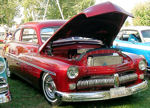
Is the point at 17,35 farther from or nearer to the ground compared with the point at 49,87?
farther from the ground

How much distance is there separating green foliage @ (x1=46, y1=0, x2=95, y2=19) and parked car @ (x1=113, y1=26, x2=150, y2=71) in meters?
25.8

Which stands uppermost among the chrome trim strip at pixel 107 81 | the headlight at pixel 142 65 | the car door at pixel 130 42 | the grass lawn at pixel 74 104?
the car door at pixel 130 42

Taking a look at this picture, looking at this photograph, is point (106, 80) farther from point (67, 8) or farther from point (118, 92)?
point (67, 8)

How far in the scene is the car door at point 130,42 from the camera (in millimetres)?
6600

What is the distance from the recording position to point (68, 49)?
458 cm

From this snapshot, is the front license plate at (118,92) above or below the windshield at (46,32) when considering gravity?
below

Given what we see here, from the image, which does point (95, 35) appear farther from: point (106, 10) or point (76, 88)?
point (76, 88)

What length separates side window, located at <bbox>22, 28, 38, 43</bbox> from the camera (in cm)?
496

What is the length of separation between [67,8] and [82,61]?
31.8 meters

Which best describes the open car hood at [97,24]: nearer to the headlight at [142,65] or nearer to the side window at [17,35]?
the headlight at [142,65]

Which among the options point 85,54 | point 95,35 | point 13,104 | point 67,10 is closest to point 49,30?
point 95,35

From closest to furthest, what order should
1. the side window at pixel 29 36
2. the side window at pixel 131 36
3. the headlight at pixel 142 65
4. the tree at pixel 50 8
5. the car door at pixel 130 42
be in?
1. the headlight at pixel 142 65
2. the side window at pixel 29 36
3. the car door at pixel 130 42
4. the side window at pixel 131 36
5. the tree at pixel 50 8

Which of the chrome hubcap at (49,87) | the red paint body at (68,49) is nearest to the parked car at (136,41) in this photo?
the red paint body at (68,49)

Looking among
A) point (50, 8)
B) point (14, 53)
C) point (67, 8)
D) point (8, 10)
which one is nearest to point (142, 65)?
point (14, 53)
